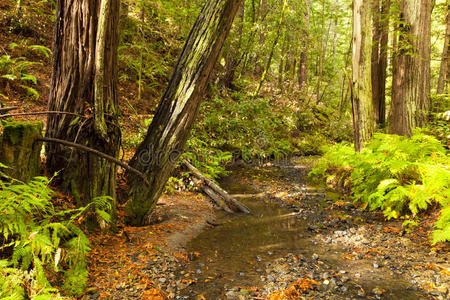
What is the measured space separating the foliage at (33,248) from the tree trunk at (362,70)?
7.22 meters

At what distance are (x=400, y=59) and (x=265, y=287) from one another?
7399 mm

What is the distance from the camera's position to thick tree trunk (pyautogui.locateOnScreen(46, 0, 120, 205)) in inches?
123

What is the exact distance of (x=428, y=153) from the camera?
5.49 metres

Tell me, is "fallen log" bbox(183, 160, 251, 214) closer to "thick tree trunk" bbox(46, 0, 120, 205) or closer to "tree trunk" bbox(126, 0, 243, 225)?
"tree trunk" bbox(126, 0, 243, 225)

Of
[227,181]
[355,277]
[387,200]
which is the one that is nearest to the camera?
[355,277]

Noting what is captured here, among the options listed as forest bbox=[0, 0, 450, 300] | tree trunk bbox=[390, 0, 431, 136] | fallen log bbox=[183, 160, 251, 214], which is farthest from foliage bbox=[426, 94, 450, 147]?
fallen log bbox=[183, 160, 251, 214]

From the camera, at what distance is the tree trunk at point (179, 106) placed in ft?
12.0

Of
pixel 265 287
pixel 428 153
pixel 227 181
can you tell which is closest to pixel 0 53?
pixel 227 181

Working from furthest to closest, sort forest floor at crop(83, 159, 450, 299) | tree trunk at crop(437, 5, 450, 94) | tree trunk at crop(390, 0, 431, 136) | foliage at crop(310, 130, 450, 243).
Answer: tree trunk at crop(437, 5, 450, 94) → tree trunk at crop(390, 0, 431, 136) → foliage at crop(310, 130, 450, 243) → forest floor at crop(83, 159, 450, 299)

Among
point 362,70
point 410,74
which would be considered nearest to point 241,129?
point 362,70

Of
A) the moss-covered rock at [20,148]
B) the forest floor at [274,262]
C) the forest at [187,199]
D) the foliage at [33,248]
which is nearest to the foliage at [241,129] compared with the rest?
the forest at [187,199]

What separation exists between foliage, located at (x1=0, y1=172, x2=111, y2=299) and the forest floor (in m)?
0.30

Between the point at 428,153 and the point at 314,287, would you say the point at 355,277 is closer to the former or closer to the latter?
the point at 314,287

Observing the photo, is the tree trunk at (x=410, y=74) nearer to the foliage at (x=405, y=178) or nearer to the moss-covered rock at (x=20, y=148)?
the foliage at (x=405, y=178)
